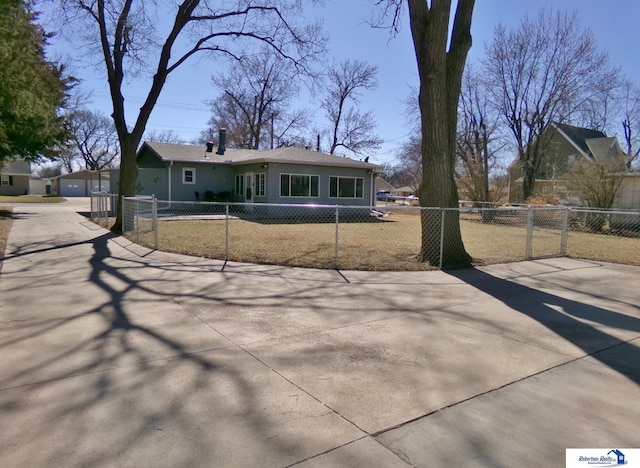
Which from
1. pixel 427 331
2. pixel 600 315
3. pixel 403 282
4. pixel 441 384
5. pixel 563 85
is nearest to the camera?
pixel 441 384

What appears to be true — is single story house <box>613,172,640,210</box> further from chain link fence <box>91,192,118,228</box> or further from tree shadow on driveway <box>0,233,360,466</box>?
chain link fence <box>91,192,118,228</box>

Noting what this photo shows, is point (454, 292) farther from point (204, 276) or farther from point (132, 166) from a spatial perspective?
point (132, 166)

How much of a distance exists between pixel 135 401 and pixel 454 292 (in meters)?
4.94

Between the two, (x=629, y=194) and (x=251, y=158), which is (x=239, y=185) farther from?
(x=629, y=194)

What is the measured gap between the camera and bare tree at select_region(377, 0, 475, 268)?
838 cm

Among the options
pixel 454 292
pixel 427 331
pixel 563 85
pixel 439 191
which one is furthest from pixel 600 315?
pixel 563 85

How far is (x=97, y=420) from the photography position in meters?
2.64

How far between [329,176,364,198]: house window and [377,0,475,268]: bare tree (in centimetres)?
1460

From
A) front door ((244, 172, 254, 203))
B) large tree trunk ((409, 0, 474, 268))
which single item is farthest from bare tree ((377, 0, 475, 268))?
front door ((244, 172, 254, 203))

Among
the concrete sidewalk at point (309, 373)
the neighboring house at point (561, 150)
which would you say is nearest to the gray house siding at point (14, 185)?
the concrete sidewalk at point (309, 373)

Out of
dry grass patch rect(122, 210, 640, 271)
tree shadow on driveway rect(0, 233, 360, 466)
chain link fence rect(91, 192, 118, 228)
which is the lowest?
tree shadow on driveway rect(0, 233, 360, 466)

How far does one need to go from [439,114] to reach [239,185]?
18171 mm

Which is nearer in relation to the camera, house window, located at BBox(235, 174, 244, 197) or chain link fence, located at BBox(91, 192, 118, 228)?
chain link fence, located at BBox(91, 192, 118, 228)

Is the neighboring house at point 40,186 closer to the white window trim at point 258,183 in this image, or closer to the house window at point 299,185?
the white window trim at point 258,183
